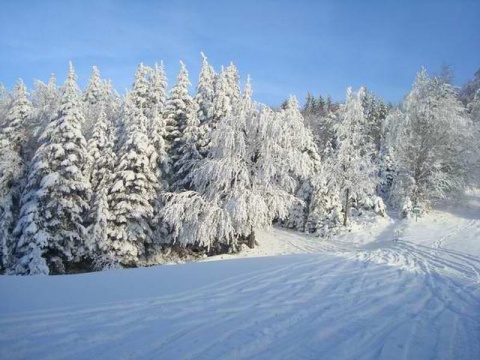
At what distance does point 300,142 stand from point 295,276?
539 inches

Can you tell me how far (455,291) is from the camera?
30.2 feet

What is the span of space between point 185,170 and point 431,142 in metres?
19.6

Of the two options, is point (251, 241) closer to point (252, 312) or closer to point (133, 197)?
point (133, 197)

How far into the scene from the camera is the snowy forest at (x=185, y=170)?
21.0 metres

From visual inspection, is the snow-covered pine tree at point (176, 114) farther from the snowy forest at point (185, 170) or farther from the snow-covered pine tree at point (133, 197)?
the snow-covered pine tree at point (133, 197)

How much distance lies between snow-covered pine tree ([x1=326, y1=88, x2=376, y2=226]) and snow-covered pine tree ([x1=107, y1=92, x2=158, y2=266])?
584 inches

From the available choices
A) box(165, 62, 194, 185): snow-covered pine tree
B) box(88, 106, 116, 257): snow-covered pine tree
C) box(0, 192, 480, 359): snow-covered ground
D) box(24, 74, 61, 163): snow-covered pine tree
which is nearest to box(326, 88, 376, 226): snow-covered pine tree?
box(165, 62, 194, 185): snow-covered pine tree

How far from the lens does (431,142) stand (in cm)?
2997

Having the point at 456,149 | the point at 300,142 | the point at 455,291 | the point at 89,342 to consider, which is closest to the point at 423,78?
the point at 456,149

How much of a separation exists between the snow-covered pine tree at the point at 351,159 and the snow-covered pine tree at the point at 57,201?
18955mm

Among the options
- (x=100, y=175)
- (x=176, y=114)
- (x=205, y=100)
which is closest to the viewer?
(x=100, y=175)

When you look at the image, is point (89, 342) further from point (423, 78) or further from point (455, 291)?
point (423, 78)

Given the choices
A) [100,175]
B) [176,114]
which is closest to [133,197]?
[100,175]

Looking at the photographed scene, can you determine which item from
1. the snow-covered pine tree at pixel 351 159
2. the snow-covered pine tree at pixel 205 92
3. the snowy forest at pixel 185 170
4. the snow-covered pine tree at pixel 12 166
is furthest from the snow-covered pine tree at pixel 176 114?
the snow-covered pine tree at pixel 351 159
